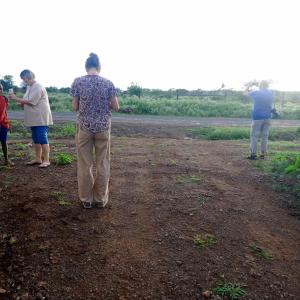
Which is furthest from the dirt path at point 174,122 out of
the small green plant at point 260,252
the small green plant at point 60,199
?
the small green plant at point 260,252

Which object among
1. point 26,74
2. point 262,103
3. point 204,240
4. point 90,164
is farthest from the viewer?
point 262,103

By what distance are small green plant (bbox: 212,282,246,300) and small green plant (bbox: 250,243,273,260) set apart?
0.73m

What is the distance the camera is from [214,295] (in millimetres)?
3219

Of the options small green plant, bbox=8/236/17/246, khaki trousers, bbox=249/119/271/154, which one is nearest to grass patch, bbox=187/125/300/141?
khaki trousers, bbox=249/119/271/154

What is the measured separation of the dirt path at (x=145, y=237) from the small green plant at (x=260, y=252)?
0.20 feet

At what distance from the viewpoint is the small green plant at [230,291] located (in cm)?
320

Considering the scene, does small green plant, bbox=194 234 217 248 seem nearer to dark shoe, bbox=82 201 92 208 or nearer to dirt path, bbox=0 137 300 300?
dirt path, bbox=0 137 300 300

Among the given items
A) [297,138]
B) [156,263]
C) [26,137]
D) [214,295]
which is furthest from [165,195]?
[297,138]

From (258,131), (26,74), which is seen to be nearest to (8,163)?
(26,74)

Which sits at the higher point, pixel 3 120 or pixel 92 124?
pixel 92 124

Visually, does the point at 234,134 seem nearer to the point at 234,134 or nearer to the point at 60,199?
the point at 234,134

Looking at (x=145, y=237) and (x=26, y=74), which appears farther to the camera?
(x=26, y=74)

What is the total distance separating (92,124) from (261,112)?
16.9ft

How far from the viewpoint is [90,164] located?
4.98 meters
